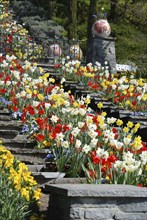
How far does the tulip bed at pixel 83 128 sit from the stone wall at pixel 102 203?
42cm

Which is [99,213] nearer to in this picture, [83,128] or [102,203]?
[102,203]

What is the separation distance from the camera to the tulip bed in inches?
213

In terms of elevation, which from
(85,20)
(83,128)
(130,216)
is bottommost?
(85,20)

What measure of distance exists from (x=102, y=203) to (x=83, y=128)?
2292 millimetres

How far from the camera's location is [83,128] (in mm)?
6660

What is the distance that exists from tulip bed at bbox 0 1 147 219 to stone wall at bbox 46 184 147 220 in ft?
1.37

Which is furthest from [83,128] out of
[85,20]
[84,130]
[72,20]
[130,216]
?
[85,20]

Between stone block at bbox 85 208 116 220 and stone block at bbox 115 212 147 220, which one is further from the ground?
stone block at bbox 85 208 116 220

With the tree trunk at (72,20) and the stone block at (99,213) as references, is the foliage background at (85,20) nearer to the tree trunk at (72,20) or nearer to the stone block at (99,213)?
the tree trunk at (72,20)

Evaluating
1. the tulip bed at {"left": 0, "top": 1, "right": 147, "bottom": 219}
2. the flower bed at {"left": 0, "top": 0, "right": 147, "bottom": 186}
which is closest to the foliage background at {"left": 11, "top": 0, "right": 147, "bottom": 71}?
the tulip bed at {"left": 0, "top": 1, "right": 147, "bottom": 219}

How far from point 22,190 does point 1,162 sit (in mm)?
503

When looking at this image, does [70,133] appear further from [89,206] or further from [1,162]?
[89,206]

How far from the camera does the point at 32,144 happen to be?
22.8ft

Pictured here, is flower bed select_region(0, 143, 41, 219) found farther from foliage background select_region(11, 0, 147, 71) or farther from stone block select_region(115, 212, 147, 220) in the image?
foliage background select_region(11, 0, 147, 71)
